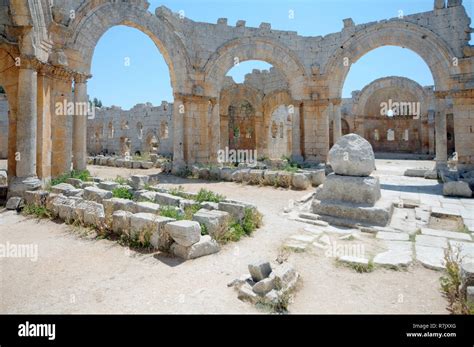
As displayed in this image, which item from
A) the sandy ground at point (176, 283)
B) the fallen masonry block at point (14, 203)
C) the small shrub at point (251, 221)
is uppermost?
the fallen masonry block at point (14, 203)

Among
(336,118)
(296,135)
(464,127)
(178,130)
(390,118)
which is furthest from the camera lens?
(390,118)

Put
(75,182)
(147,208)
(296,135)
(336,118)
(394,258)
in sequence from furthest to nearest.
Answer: (296,135), (336,118), (75,182), (147,208), (394,258)

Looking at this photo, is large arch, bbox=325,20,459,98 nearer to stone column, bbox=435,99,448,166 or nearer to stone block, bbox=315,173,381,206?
stone column, bbox=435,99,448,166

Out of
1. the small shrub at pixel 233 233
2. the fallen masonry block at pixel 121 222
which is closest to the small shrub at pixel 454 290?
the small shrub at pixel 233 233

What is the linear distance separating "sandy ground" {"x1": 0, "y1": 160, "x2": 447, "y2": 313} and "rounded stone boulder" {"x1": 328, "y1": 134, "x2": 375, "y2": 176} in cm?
251

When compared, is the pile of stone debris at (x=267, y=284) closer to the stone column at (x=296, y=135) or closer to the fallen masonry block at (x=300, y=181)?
the fallen masonry block at (x=300, y=181)

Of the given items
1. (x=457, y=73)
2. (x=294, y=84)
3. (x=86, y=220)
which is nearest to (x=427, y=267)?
(x=86, y=220)

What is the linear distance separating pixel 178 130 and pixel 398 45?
995 cm

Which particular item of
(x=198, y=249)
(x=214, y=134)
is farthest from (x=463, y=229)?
(x=214, y=134)

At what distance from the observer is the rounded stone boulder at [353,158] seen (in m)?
6.20

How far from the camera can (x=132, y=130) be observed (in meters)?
24.4

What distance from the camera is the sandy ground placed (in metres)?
2.83

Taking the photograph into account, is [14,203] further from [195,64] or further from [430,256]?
[195,64]

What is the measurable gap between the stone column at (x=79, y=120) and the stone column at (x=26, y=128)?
5.75 feet
